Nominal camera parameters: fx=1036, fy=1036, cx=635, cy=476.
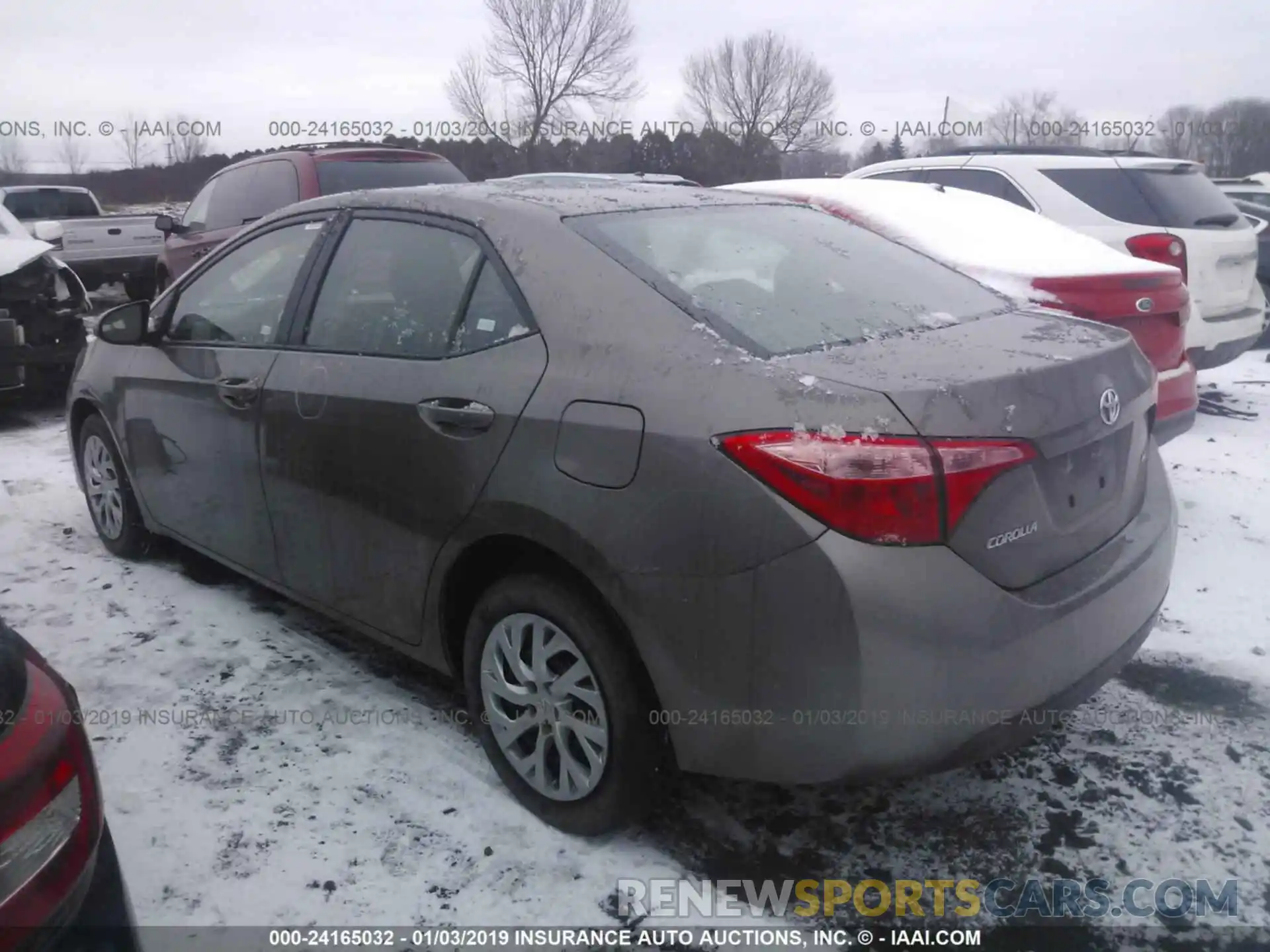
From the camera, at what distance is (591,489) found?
237cm

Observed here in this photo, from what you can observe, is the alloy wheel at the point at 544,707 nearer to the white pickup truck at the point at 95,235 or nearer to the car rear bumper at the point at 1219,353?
the car rear bumper at the point at 1219,353

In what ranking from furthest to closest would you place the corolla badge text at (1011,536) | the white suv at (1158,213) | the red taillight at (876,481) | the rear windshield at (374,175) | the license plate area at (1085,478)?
the rear windshield at (374,175)
the white suv at (1158,213)
the license plate area at (1085,478)
the corolla badge text at (1011,536)
the red taillight at (876,481)

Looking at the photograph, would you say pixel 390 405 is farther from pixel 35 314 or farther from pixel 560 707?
pixel 35 314

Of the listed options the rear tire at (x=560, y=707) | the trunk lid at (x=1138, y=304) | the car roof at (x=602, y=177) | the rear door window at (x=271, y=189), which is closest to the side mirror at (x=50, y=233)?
the rear door window at (x=271, y=189)

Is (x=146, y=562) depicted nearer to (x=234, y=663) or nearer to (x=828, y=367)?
(x=234, y=663)

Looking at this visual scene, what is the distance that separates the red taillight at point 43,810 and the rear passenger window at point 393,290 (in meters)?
1.37

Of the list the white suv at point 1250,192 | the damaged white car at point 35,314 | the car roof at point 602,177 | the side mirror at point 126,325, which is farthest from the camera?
the white suv at point 1250,192

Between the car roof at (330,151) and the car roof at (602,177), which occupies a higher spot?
the car roof at (330,151)

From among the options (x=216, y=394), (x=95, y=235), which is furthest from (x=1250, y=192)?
(x=95, y=235)

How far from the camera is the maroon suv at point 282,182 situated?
25.3 feet

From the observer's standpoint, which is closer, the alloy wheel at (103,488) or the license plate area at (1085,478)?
the license plate area at (1085,478)

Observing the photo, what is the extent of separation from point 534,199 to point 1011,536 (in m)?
1.61

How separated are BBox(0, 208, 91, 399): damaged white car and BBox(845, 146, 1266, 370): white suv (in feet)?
20.5

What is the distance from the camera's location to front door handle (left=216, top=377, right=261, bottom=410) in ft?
11.2
